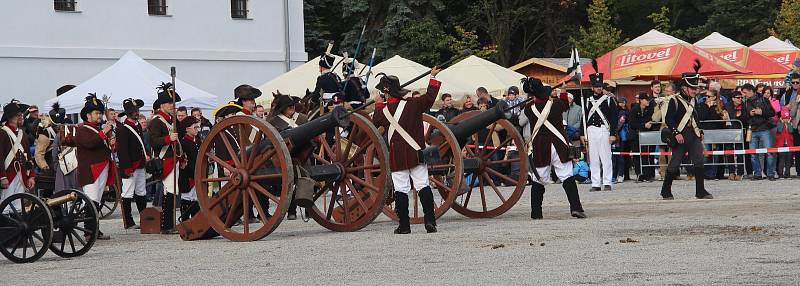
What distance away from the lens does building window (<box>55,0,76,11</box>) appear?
3353 centimetres

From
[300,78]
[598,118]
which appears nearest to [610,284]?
[598,118]

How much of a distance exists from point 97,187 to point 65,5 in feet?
60.5

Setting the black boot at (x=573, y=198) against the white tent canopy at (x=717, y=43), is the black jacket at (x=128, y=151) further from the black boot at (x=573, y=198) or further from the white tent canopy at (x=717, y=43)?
the white tent canopy at (x=717, y=43)

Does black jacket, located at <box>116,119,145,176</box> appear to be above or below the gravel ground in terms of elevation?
above

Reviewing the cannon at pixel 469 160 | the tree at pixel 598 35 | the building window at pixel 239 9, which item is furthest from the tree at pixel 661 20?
the cannon at pixel 469 160

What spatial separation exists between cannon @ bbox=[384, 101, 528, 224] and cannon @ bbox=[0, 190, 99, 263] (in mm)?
3608

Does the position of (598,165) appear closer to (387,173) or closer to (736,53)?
(387,173)

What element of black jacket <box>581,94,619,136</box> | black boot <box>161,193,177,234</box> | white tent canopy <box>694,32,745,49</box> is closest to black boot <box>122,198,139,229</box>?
black boot <box>161,193,177,234</box>

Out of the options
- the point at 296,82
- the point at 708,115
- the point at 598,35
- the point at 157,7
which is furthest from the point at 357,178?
the point at 598,35

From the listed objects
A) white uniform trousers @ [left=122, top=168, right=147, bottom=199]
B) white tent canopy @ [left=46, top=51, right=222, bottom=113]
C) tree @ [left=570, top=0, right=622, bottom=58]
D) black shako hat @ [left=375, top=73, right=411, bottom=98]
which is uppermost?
tree @ [left=570, top=0, right=622, bottom=58]

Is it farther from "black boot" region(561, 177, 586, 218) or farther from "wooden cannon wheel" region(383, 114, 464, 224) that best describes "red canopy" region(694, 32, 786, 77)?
"black boot" region(561, 177, 586, 218)

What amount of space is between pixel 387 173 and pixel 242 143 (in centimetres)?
149

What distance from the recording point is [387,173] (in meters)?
14.5

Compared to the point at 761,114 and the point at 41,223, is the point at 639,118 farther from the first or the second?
the point at 41,223
